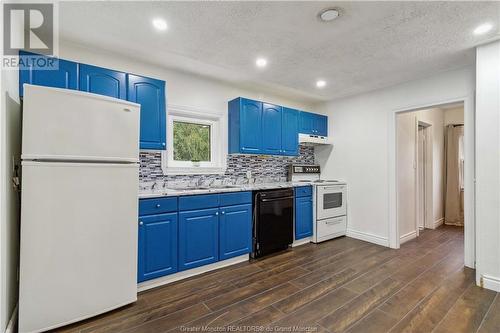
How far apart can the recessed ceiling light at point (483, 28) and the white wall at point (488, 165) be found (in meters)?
0.33

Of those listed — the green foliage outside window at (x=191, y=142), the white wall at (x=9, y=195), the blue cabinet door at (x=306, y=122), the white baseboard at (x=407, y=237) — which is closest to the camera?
the white wall at (x=9, y=195)

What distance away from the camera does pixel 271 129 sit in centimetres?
367

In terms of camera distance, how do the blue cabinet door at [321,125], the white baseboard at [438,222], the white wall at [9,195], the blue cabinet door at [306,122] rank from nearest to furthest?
the white wall at [9,195] → the blue cabinet door at [306,122] → the blue cabinet door at [321,125] → the white baseboard at [438,222]

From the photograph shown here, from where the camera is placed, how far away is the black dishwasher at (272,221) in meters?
3.06

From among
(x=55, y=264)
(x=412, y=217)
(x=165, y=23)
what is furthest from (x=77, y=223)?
(x=412, y=217)

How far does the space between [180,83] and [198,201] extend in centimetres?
159

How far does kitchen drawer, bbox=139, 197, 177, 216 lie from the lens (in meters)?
2.27

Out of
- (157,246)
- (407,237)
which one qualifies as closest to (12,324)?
(157,246)

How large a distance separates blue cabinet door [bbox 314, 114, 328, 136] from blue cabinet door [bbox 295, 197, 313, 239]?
1327 millimetres

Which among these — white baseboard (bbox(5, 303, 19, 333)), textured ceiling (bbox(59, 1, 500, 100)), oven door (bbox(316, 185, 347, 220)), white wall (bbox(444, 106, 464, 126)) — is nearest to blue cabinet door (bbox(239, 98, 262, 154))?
textured ceiling (bbox(59, 1, 500, 100))

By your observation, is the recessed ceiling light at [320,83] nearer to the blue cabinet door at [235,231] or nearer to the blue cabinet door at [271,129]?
the blue cabinet door at [271,129]

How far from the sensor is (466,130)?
110 inches

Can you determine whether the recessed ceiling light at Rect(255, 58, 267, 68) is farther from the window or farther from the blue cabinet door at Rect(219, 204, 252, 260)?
the blue cabinet door at Rect(219, 204, 252, 260)

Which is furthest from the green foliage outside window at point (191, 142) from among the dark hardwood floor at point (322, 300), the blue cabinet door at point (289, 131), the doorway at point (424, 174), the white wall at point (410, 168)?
the doorway at point (424, 174)
